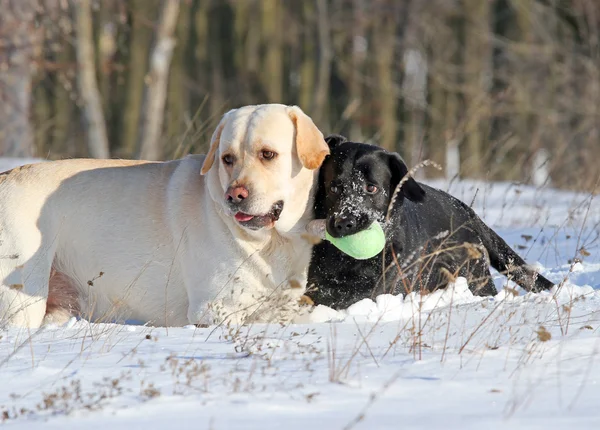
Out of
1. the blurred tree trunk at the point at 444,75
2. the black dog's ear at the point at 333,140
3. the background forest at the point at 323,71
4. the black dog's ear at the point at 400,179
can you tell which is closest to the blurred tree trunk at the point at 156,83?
the background forest at the point at 323,71

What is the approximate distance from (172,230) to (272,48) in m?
18.5

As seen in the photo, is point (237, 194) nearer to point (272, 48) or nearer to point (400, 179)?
point (400, 179)

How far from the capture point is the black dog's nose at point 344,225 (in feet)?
14.5

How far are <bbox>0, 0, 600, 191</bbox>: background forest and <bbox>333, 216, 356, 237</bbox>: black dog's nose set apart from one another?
7.24 metres

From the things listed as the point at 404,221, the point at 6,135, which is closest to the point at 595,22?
the point at 6,135

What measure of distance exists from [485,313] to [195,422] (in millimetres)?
2018

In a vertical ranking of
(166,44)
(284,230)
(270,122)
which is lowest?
(166,44)

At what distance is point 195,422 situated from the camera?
2756mm

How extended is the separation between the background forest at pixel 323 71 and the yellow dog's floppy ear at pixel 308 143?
7.18m

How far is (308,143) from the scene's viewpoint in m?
4.54

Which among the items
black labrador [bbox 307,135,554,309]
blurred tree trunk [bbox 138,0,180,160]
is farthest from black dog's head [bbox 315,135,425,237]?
blurred tree trunk [bbox 138,0,180,160]

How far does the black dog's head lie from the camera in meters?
4.49

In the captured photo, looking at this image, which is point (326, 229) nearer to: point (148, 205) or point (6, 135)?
point (148, 205)

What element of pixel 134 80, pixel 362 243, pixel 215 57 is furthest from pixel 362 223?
pixel 215 57
